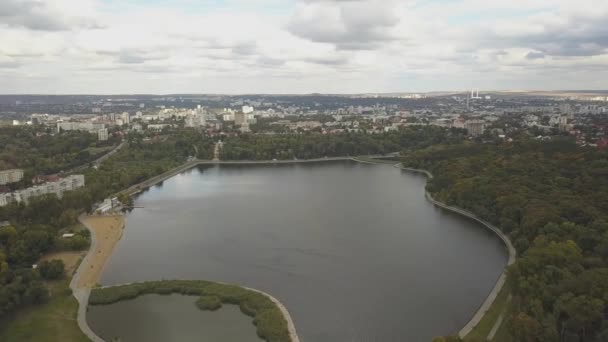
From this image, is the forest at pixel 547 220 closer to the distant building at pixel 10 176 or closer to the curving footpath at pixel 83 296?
the curving footpath at pixel 83 296

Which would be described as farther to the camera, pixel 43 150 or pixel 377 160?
pixel 377 160

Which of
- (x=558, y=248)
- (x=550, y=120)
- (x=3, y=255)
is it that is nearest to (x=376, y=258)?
(x=558, y=248)

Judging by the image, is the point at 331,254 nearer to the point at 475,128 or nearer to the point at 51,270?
the point at 51,270

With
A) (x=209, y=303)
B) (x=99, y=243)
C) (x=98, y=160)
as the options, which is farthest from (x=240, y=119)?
(x=209, y=303)

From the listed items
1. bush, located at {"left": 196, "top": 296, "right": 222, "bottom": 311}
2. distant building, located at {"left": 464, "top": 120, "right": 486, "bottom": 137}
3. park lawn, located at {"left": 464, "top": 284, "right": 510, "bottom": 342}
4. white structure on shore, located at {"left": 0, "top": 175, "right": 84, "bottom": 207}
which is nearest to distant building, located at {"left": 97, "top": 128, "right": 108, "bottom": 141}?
white structure on shore, located at {"left": 0, "top": 175, "right": 84, "bottom": 207}

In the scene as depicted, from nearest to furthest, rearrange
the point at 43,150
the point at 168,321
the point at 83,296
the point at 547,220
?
the point at 168,321 < the point at 83,296 < the point at 547,220 < the point at 43,150
